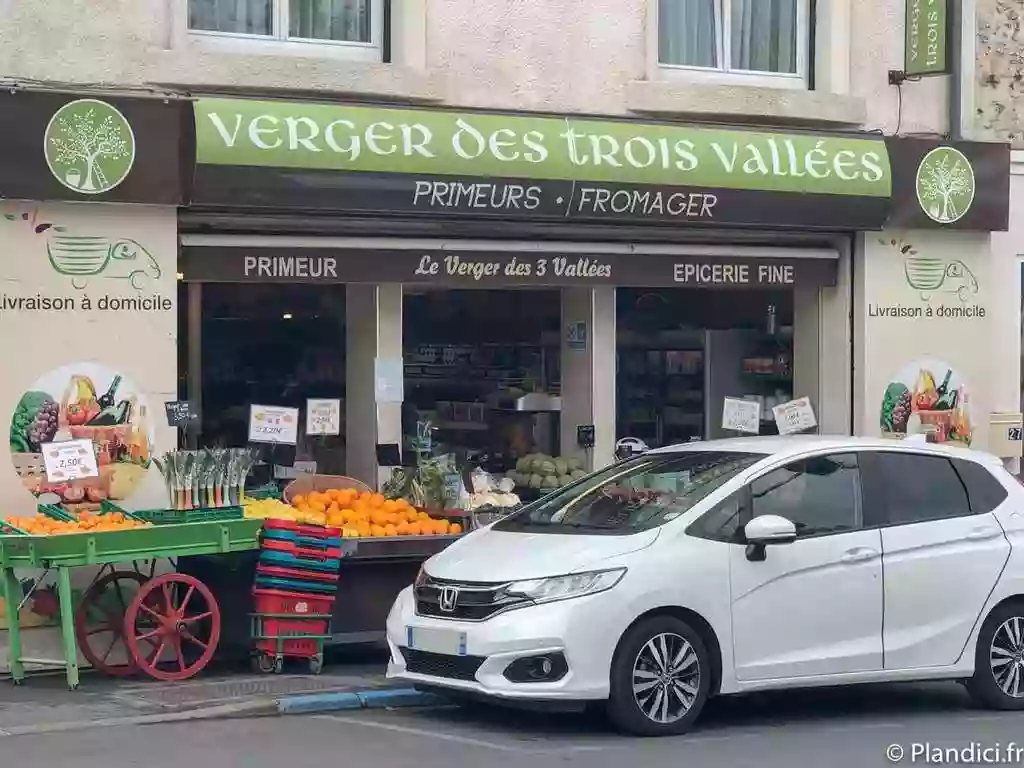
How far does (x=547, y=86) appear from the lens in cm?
1295

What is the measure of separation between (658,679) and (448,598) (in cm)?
123

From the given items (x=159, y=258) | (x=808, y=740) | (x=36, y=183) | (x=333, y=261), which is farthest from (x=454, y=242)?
(x=808, y=740)

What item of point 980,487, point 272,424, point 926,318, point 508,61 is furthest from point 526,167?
point 980,487

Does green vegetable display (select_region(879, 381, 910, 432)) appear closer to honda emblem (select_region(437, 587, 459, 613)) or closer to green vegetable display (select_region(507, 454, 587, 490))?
green vegetable display (select_region(507, 454, 587, 490))

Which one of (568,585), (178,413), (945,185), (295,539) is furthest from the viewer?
(945,185)

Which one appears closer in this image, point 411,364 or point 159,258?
point 159,258

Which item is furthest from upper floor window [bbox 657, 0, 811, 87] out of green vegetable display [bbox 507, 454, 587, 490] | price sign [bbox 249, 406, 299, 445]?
price sign [bbox 249, 406, 299, 445]

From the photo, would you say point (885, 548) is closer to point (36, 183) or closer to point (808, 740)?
point (808, 740)

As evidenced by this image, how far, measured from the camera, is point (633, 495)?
9820 mm

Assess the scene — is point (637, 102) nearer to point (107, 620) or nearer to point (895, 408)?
point (895, 408)

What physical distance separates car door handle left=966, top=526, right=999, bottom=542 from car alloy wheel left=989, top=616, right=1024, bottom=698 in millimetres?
509

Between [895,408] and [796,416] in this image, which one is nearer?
[895,408]

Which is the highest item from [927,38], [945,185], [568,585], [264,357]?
[927,38]

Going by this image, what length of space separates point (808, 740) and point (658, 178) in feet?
17.4
